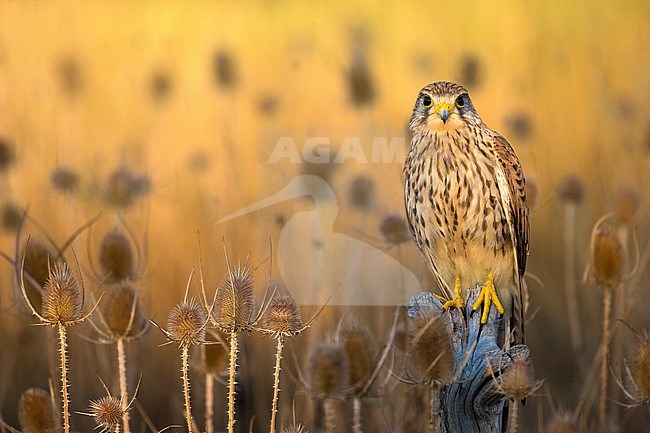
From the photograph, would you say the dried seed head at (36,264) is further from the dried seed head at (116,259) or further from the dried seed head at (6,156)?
the dried seed head at (6,156)

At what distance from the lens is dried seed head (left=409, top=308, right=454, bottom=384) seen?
2.98 m

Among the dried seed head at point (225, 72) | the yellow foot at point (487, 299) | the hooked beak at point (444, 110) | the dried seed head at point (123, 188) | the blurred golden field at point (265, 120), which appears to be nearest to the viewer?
the yellow foot at point (487, 299)

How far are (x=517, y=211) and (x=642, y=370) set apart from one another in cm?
112

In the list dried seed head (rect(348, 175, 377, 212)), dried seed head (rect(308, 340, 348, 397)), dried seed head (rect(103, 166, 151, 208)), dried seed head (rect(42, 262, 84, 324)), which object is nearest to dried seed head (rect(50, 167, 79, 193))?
dried seed head (rect(103, 166, 151, 208))

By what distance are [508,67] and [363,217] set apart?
2.54 metres

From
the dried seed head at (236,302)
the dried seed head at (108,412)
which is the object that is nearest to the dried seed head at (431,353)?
the dried seed head at (236,302)

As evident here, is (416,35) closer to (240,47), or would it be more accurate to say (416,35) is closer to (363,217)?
(240,47)

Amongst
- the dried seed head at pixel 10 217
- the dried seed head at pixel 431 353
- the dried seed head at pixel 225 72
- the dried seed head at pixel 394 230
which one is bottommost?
the dried seed head at pixel 431 353

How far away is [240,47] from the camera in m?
7.36

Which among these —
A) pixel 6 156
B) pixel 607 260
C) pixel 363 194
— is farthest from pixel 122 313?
pixel 6 156

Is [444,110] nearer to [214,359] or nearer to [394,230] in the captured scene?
[394,230]

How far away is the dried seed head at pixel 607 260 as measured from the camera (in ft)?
13.9

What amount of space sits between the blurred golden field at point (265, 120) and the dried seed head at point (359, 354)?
2.75m

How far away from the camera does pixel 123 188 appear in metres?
5.68
